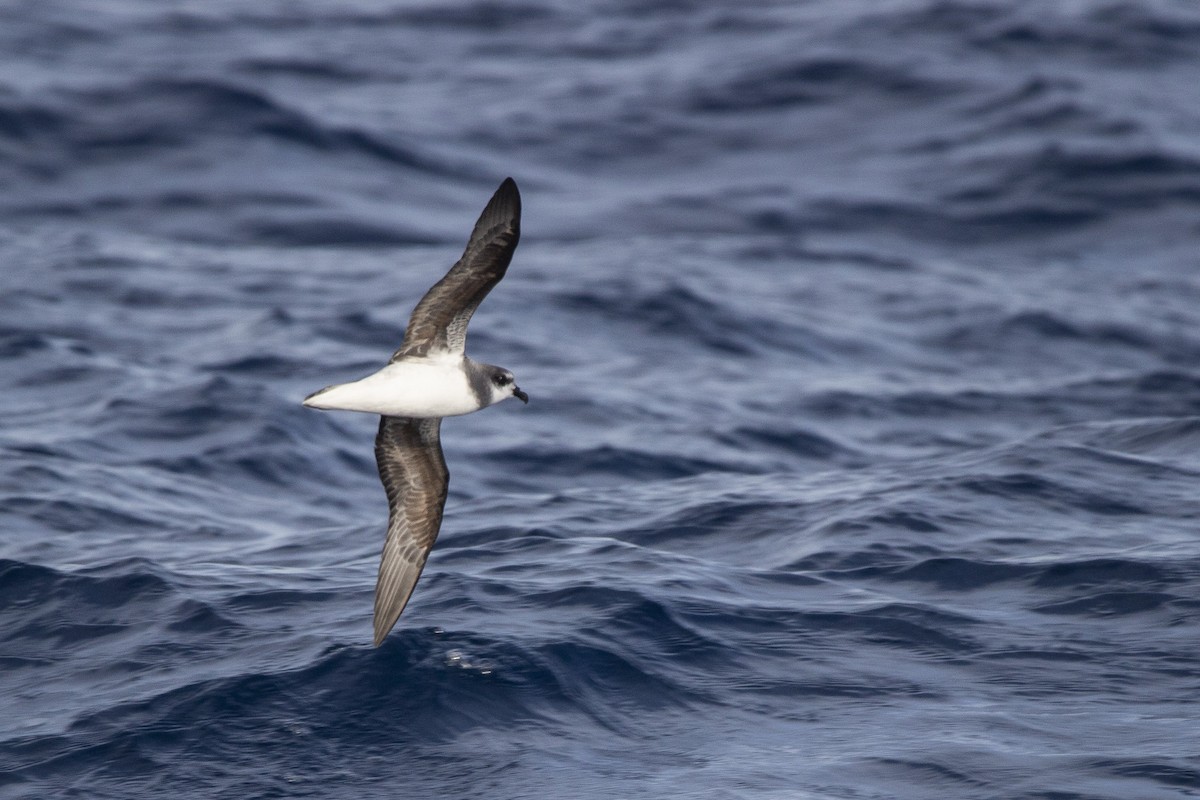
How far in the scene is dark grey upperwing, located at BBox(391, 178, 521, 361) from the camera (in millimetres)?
7734

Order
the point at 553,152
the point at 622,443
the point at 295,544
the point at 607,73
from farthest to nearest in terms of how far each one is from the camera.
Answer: the point at 607,73 → the point at 553,152 → the point at 622,443 → the point at 295,544

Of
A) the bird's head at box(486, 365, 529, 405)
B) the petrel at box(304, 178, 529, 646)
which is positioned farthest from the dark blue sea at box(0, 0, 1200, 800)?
the bird's head at box(486, 365, 529, 405)

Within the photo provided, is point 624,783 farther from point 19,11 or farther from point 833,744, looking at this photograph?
point 19,11

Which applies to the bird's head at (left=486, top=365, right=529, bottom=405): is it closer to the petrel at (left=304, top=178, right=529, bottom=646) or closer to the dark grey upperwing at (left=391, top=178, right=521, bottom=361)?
the petrel at (left=304, top=178, right=529, bottom=646)

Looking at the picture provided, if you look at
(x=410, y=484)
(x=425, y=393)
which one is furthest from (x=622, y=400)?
(x=425, y=393)

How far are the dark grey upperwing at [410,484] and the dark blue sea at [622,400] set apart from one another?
23.7 inches

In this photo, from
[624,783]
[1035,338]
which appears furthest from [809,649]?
[1035,338]

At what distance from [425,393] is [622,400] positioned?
309 inches

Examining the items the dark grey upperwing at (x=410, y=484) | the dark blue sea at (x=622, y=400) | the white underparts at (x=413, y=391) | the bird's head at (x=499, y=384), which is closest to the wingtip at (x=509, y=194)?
the white underparts at (x=413, y=391)

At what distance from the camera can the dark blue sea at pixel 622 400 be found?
8344mm

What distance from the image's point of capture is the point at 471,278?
25.7 feet

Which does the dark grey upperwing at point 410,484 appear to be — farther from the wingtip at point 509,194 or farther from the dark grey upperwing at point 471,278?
the wingtip at point 509,194

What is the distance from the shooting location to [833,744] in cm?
811

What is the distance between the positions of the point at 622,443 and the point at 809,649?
219 inches
